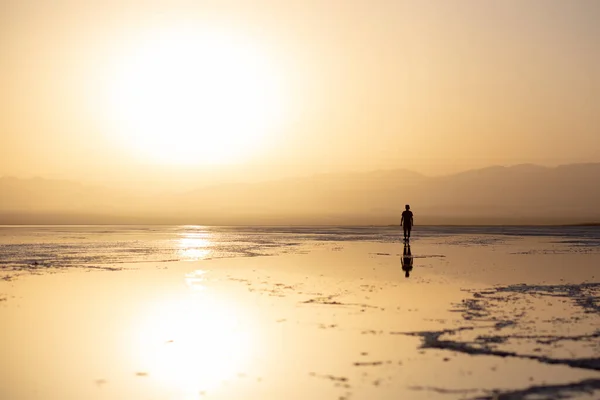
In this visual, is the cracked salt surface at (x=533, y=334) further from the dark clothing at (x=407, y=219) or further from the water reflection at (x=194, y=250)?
the dark clothing at (x=407, y=219)

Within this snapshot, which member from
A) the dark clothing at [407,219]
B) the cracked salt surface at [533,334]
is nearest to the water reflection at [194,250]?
the dark clothing at [407,219]

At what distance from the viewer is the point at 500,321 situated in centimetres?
1294

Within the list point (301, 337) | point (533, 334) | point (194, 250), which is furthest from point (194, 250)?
point (533, 334)

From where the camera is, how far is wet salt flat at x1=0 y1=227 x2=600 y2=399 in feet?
27.0

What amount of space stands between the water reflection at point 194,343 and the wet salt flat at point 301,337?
34mm

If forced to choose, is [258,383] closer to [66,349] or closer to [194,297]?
[66,349]

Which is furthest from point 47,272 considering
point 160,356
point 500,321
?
point 500,321

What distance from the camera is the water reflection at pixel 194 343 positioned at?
862cm

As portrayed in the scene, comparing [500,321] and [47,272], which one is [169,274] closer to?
[47,272]

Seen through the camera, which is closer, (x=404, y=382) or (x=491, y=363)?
(x=404, y=382)

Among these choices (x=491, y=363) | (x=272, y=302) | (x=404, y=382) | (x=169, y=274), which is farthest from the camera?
(x=169, y=274)

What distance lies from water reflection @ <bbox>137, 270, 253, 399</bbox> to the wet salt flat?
3cm

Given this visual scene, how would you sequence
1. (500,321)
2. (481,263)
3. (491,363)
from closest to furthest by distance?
(491,363), (500,321), (481,263)

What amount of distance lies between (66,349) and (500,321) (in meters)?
8.77
